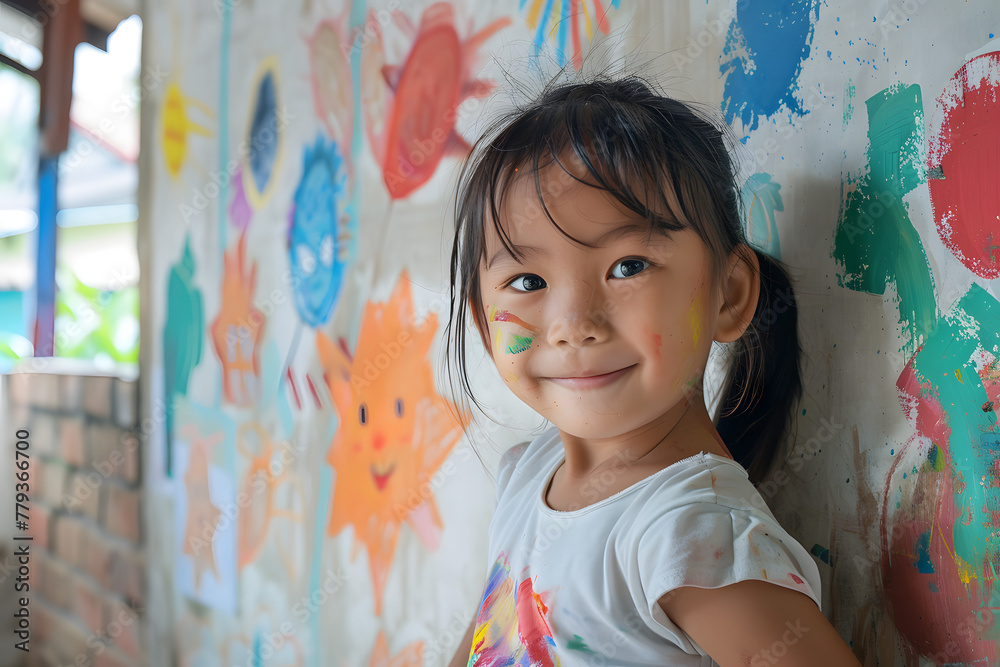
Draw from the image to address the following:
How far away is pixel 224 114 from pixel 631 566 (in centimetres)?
121

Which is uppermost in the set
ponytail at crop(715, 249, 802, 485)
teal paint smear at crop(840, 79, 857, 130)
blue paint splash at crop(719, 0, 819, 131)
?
blue paint splash at crop(719, 0, 819, 131)

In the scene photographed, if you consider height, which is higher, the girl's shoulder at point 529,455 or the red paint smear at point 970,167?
the red paint smear at point 970,167

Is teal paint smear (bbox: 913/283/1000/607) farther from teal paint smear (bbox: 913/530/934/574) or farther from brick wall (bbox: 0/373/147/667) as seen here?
brick wall (bbox: 0/373/147/667)

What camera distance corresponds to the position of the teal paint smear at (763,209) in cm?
64

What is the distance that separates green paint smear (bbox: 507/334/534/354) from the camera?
55cm

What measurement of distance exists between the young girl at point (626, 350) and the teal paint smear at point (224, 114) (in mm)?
872

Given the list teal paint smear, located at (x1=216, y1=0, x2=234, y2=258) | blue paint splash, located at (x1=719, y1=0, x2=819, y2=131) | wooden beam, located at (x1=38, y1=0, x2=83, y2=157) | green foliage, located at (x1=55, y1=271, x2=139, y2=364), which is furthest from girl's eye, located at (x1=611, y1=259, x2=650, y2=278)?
wooden beam, located at (x1=38, y1=0, x2=83, y2=157)

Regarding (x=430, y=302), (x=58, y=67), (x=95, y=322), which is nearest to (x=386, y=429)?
(x=430, y=302)

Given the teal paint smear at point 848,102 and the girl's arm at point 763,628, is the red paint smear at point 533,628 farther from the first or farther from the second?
the teal paint smear at point 848,102

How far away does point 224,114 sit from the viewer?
1287mm

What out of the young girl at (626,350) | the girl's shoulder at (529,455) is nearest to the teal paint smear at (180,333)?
the girl's shoulder at (529,455)

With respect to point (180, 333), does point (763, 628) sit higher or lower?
lower

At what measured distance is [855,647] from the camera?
57 centimetres

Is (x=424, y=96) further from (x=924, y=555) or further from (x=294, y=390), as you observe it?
(x=924, y=555)
